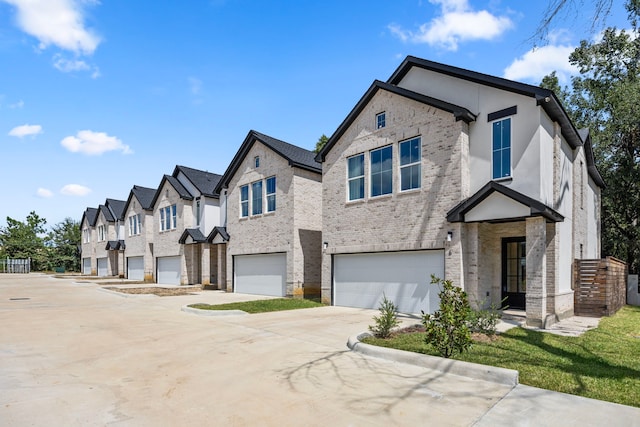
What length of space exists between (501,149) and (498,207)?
77.5 inches

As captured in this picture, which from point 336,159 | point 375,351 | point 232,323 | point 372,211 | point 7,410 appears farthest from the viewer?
point 336,159

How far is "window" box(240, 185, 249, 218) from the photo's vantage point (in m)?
22.8

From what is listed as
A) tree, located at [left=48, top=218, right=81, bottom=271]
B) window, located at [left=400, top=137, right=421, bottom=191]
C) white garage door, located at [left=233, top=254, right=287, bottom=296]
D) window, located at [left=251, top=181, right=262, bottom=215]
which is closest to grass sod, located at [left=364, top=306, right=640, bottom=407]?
window, located at [left=400, top=137, right=421, bottom=191]

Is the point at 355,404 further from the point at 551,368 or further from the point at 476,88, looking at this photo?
the point at 476,88

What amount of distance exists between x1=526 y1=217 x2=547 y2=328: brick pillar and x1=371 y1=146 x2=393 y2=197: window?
17.0 feet

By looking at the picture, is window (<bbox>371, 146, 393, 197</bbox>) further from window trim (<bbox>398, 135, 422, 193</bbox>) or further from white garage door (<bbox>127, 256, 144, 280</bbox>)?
white garage door (<bbox>127, 256, 144, 280</bbox>)

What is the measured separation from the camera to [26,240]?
197 feet

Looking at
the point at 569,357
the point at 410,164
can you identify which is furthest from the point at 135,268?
the point at 569,357

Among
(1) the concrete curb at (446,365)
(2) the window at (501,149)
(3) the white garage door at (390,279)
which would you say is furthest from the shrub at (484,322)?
(2) the window at (501,149)

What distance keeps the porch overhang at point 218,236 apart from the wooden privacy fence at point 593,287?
1759 cm

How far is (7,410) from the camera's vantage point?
203 inches

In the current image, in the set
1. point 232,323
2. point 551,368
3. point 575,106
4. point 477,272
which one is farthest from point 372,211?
point 575,106

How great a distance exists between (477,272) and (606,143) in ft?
56.4

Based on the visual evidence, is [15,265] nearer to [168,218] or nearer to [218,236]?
[168,218]
